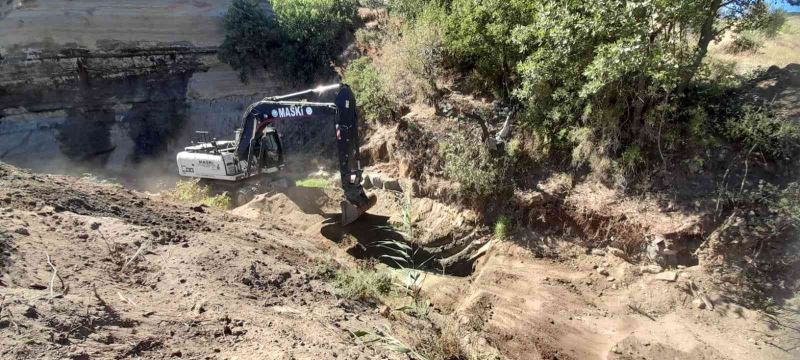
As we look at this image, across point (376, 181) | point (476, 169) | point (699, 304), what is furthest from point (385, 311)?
point (376, 181)

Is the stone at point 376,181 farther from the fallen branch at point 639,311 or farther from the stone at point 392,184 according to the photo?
the fallen branch at point 639,311

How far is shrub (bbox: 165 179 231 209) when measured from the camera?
10.9 m

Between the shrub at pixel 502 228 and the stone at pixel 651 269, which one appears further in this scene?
the shrub at pixel 502 228

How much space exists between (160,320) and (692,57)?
819 cm

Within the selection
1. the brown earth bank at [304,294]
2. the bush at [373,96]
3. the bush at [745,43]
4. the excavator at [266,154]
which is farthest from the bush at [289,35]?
the bush at [745,43]

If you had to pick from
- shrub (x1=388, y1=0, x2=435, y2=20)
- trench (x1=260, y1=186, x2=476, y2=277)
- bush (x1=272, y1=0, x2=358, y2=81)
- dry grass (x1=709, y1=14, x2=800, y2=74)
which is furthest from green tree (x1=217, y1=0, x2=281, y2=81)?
dry grass (x1=709, y1=14, x2=800, y2=74)

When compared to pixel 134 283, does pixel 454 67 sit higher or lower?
higher

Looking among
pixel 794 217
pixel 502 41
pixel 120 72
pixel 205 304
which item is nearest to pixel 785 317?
pixel 794 217

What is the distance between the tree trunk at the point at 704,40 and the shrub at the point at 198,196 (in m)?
9.21

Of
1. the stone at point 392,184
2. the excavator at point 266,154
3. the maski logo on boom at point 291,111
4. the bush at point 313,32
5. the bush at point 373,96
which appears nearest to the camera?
the excavator at point 266,154

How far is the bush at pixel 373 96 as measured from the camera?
12.3m

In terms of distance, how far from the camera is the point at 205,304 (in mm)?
5133

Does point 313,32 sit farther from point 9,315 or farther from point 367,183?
point 9,315

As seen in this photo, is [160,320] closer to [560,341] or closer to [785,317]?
[560,341]
